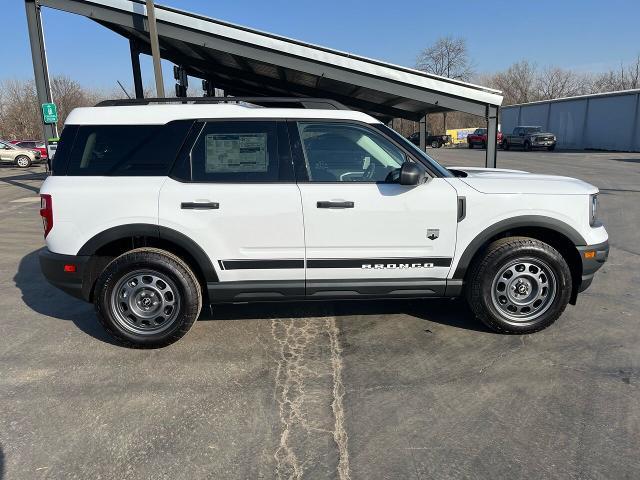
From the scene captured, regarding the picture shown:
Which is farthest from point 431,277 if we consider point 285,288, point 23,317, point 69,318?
point 23,317

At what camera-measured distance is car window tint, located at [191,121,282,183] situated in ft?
12.5

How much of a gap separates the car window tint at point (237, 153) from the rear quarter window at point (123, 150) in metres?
0.21

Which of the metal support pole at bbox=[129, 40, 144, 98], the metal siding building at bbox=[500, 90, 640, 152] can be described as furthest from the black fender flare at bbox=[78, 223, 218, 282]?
the metal siding building at bbox=[500, 90, 640, 152]

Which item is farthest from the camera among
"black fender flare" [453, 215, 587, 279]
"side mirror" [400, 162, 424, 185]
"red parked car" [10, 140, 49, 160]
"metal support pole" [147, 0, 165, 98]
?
"red parked car" [10, 140, 49, 160]

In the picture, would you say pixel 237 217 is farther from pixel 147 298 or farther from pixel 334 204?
pixel 147 298

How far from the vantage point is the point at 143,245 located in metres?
3.98

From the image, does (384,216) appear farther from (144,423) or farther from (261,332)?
(144,423)

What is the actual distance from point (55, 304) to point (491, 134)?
27.0 feet

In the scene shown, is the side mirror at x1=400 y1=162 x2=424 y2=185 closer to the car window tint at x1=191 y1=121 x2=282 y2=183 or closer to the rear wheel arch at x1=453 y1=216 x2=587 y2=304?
the rear wheel arch at x1=453 y1=216 x2=587 y2=304

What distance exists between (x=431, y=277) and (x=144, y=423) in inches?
95.9

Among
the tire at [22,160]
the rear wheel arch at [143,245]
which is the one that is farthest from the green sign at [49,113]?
the tire at [22,160]

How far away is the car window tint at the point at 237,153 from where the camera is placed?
380 centimetres

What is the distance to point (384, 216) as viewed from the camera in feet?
12.5

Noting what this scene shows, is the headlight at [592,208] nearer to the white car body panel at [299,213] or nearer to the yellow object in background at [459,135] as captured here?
the white car body panel at [299,213]
